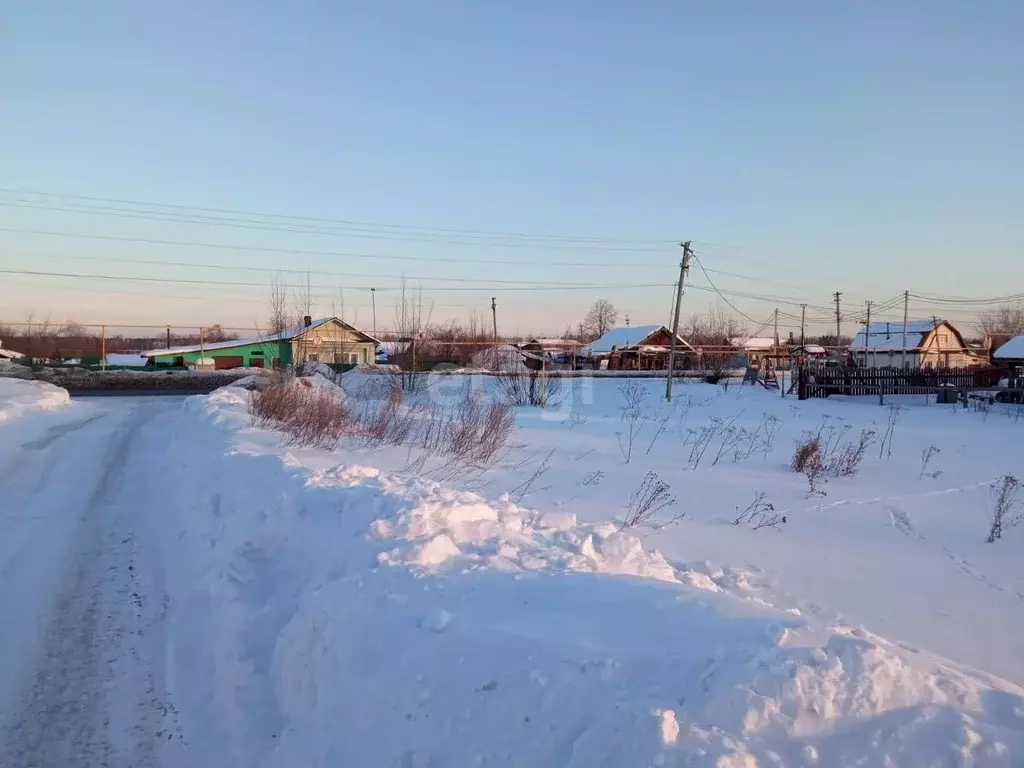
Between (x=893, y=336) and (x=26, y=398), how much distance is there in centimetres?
5483

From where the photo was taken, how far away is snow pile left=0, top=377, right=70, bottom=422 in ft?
53.3

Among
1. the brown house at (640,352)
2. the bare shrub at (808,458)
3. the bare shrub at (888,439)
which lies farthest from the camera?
the brown house at (640,352)

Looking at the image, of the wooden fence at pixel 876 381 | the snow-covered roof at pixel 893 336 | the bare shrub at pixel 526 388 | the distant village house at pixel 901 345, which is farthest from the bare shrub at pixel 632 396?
the snow-covered roof at pixel 893 336

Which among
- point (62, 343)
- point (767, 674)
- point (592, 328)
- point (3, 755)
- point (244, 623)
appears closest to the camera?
point (767, 674)

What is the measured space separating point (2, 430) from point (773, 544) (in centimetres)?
1418

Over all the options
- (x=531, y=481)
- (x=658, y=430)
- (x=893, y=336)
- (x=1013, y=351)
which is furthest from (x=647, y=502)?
(x=1013, y=351)

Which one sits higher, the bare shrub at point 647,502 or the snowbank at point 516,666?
the snowbank at point 516,666

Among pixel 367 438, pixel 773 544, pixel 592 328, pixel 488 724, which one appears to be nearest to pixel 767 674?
pixel 488 724

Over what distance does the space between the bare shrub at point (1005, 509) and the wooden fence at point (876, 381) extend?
1716 cm

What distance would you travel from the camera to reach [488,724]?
2.77 meters

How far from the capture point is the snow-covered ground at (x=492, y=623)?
2.65 m

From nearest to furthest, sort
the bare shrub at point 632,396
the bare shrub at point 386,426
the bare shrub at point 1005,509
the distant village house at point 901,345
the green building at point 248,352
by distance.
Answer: the bare shrub at point 1005,509
the bare shrub at point 386,426
the bare shrub at point 632,396
the green building at point 248,352
the distant village house at point 901,345

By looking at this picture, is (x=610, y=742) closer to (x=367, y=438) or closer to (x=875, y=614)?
(x=875, y=614)

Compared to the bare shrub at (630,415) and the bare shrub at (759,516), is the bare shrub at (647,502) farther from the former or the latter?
the bare shrub at (630,415)
